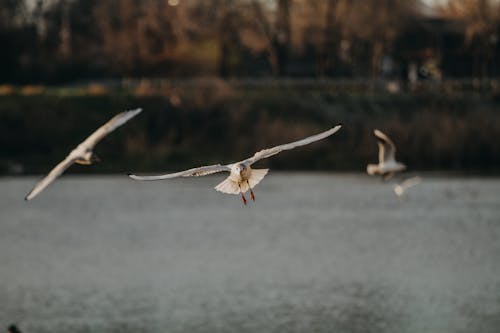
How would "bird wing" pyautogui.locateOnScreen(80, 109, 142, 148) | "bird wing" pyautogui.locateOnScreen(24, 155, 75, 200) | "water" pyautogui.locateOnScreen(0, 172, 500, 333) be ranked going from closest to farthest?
"bird wing" pyautogui.locateOnScreen(24, 155, 75, 200)
"bird wing" pyautogui.locateOnScreen(80, 109, 142, 148)
"water" pyautogui.locateOnScreen(0, 172, 500, 333)

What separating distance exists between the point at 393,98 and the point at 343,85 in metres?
6.80

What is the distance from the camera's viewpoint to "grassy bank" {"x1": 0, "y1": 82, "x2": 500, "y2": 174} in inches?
2480

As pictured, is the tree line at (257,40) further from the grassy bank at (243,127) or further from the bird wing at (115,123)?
the bird wing at (115,123)

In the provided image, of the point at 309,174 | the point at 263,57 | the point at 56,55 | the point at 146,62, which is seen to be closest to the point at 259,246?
the point at 309,174

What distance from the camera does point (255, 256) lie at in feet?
144

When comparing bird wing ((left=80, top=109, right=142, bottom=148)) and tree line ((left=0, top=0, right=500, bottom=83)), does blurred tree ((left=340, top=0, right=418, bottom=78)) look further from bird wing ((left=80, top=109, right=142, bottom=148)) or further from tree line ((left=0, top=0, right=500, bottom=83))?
bird wing ((left=80, top=109, right=142, bottom=148))

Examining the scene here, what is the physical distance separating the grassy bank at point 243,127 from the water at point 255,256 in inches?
84.9

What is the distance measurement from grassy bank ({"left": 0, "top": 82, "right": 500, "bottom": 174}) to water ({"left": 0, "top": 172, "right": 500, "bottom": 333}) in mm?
2156

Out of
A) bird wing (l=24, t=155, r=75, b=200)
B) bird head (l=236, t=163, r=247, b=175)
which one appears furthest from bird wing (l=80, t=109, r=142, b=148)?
bird head (l=236, t=163, r=247, b=175)

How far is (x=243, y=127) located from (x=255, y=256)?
23774mm

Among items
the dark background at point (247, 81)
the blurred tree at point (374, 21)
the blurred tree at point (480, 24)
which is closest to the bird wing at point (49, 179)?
the dark background at point (247, 81)

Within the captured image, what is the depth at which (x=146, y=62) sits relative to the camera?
88.9m

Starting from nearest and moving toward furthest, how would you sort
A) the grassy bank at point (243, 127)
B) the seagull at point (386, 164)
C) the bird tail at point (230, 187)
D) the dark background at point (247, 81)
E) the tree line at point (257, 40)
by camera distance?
the bird tail at point (230, 187)
the seagull at point (386, 164)
the grassy bank at point (243, 127)
the dark background at point (247, 81)
the tree line at point (257, 40)

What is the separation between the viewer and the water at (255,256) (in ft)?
115
